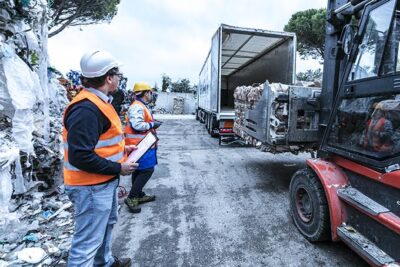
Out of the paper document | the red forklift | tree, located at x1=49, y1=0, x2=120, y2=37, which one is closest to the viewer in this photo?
the red forklift

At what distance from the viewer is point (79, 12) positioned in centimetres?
1365

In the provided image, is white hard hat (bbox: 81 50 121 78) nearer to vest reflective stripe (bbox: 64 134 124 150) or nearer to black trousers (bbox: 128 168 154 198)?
vest reflective stripe (bbox: 64 134 124 150)

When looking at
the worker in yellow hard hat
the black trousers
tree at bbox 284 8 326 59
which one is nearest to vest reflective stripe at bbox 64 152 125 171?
the worker in yellow hard hat

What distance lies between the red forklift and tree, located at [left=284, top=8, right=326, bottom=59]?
14.9m

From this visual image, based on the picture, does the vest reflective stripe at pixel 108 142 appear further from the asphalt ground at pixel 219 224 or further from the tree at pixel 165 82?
the tree at pixel 165 82

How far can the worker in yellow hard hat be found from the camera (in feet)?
10.9

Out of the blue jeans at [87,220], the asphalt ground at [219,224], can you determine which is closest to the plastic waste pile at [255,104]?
the asphalt ground at [219,224]

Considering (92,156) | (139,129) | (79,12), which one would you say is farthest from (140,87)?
(79,12)

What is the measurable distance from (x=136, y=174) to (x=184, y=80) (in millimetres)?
33633

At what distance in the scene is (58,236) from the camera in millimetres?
2820

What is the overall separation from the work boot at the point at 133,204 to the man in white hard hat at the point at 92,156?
1.65 m

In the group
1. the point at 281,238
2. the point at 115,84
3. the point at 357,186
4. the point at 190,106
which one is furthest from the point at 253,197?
the point at 190,106

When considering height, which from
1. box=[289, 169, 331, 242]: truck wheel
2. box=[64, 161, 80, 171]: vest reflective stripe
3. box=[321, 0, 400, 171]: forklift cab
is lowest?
box=[289, 169, 331, 242]: truck wheel

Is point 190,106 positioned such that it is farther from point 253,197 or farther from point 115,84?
point 115,84
